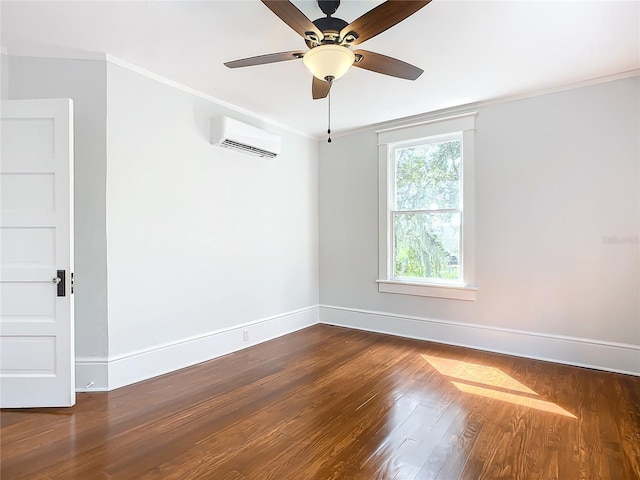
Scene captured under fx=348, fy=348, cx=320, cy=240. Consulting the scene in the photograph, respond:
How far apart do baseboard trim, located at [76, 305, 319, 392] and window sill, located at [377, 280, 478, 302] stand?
4.28 ft

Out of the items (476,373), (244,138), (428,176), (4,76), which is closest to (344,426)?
(476,373)

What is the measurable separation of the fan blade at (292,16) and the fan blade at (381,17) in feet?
0.61

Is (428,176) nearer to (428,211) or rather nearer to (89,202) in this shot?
(428,211)

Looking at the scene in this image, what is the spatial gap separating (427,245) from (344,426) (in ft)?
8.38

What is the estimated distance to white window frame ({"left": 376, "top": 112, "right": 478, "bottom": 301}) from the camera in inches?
153

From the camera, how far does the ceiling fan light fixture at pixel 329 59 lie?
2.11 metres

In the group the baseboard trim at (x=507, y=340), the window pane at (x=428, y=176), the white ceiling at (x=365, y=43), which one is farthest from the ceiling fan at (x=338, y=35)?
the baseboard trim at (x=507, y=340)

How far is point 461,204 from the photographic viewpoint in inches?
157

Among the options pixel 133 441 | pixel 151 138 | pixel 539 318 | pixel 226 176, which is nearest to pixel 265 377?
pixel 133 441

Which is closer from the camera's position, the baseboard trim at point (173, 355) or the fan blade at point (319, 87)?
the fan blade at point (319, 87)

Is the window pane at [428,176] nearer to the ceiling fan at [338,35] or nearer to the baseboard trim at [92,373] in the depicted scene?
the ceiling fan at [338,35]

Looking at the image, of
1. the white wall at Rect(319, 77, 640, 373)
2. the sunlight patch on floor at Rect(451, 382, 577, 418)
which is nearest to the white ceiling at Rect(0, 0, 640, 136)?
the white wall at Rect(319, 77, 640, 373)

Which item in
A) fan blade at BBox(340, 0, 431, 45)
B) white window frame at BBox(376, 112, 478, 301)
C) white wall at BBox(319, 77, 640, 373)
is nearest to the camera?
fan blade at BBox(340, 0, 431, 45)

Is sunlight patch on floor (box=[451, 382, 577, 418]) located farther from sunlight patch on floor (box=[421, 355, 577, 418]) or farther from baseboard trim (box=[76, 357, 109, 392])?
baseboard trim (box=[76, 357, 109, 392])
